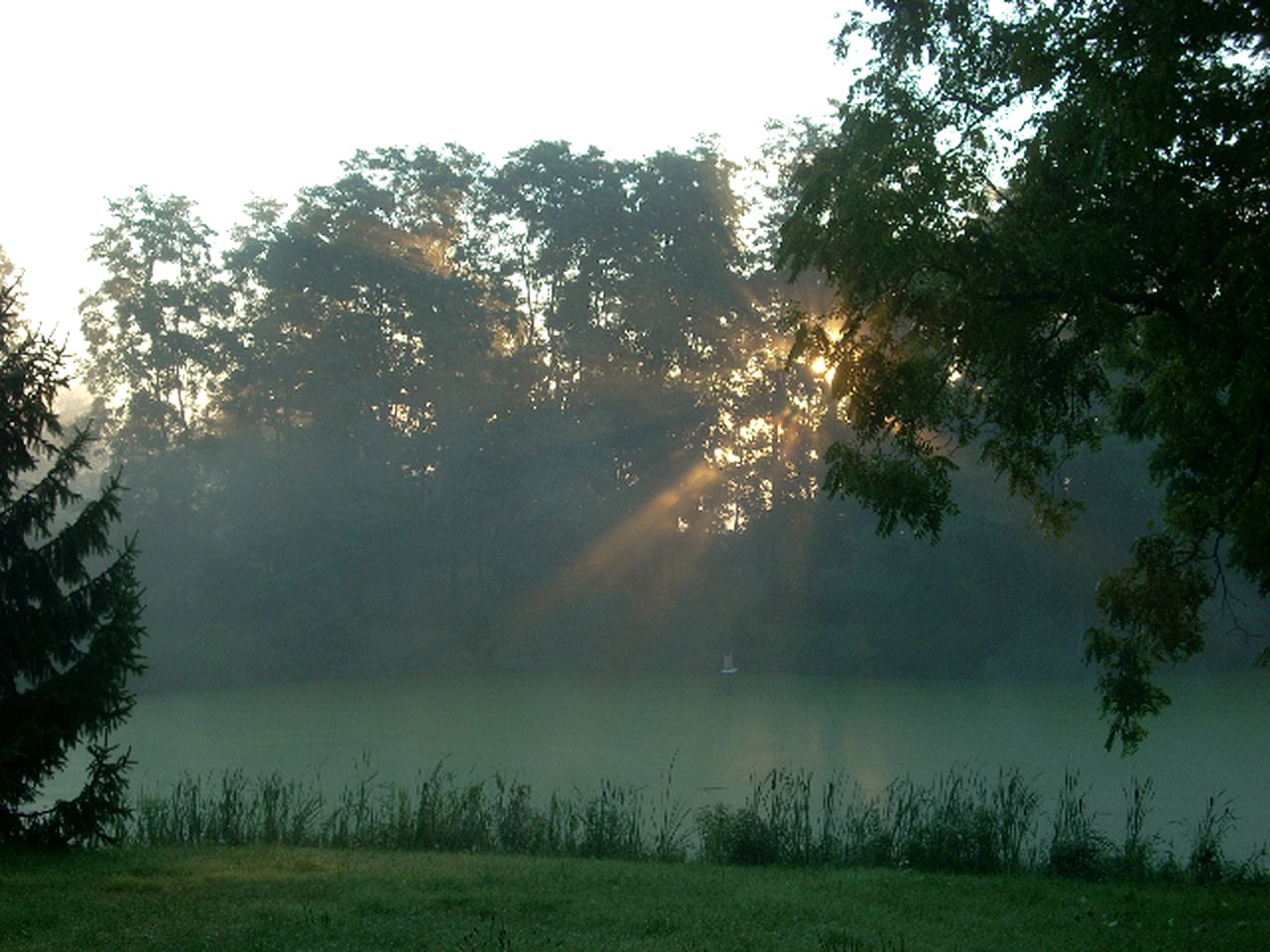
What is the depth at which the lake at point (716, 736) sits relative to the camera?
1460 cm

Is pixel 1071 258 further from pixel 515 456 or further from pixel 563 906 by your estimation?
pixel 515 456

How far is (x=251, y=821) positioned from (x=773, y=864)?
4098 millimetres

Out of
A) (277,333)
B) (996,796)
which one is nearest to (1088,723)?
(996,796)

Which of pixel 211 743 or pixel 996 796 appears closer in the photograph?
pixel 996 796

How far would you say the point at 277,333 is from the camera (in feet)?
107

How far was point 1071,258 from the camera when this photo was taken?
6570 millimetres

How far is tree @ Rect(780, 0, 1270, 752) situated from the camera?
21.1 ft

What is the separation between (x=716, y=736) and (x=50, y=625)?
11034 millimetres

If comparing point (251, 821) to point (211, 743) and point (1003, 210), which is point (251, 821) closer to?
point (1003, 210)

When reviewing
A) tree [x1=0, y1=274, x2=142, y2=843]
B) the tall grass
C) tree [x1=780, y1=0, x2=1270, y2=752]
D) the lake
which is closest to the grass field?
tree [x1=0, y1=274, x2=142, y2=843]

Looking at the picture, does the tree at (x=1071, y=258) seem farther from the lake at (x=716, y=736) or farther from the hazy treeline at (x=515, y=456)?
the hazy treeline at (x=515, y=456)

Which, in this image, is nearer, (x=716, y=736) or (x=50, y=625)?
(x=50, y=625)

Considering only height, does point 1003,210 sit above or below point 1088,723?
above

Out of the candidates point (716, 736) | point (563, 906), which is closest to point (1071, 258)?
point (563, 906)
